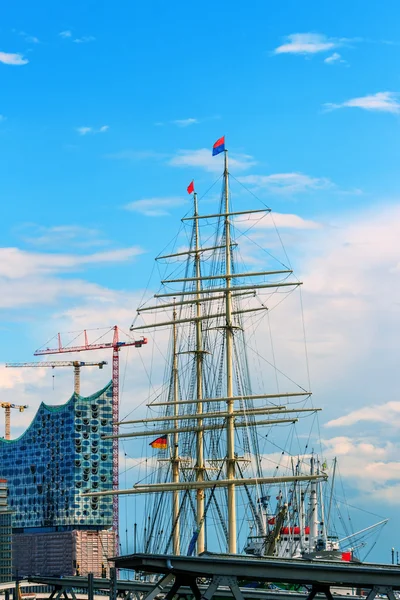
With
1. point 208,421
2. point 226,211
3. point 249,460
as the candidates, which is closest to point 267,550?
point 249,460

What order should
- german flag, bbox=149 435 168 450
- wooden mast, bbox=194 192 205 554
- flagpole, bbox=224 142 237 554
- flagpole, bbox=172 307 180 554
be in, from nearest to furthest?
1. flagpole, bbox=224 142 237 554
2. wooden mast, bbox=194 192 205 554
3. flagpole, bbox=172 307 180 554
4. german flag, bbox=149 435 168 450

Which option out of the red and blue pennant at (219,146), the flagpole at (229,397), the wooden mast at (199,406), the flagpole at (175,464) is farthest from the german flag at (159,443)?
the red and blue pennant at (219,146)

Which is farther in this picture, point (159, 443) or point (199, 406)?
point (159, 443)

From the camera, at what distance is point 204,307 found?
117688 millimetres

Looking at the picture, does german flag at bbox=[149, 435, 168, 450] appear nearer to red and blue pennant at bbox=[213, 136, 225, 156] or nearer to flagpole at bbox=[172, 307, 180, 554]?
flagpole at bbox=[172, 307, 180, 554]

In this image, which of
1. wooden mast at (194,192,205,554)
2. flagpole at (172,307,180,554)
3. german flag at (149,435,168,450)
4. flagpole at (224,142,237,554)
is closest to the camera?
flagpole at (224,142,237,554)

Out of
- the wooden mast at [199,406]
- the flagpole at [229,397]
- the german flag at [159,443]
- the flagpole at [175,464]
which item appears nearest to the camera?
the flagpole at [229,397]

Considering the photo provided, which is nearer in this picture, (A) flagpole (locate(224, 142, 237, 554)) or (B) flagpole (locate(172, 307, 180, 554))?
(A) flagpole (locate(224, 142, 237, 554))

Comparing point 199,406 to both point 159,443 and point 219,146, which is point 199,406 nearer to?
point 159,443

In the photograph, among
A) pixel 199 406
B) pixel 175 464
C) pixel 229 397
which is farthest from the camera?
pixel 175 464

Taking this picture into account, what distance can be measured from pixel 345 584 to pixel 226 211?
239ft

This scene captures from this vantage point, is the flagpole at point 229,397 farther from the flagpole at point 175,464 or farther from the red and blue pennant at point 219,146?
the flagpole at point 175,464

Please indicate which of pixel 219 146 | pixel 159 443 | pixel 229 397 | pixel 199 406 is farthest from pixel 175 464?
pixel 219 146

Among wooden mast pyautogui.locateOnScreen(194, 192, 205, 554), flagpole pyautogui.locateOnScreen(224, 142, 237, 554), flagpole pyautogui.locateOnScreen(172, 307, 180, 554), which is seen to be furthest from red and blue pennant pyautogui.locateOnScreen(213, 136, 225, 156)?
flagpole pyautogui.locateOnScreen(172, 307, 180, 554)
